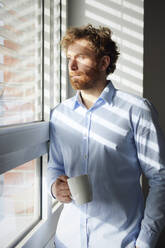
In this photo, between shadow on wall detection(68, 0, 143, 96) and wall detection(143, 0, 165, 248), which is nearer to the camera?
shadow on wall detection(68, 0, 143, 96)

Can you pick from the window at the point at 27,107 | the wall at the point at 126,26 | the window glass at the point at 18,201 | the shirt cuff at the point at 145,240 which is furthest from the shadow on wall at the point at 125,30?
the shirt cuff at the point at 145,240

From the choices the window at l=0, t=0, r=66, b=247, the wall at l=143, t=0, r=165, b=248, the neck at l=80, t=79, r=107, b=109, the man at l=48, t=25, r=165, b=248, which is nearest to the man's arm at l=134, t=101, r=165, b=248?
the man at l=48, t=25, r=165, b=248

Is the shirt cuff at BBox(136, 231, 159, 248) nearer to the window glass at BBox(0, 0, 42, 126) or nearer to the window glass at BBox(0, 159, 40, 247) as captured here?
the window glass at BBox(0, 159, 40, 247)

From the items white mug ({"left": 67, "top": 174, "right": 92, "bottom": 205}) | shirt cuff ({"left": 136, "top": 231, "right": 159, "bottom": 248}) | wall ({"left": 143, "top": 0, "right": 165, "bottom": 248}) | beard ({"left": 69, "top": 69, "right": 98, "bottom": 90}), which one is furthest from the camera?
wall ({"left": 143, "top": 0, "right": 165, "bottom": 248})

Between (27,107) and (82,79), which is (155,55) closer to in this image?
(82,79)

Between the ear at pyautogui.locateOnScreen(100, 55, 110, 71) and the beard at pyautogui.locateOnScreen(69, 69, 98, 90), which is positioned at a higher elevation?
the ear at pyautogui.locateOnScreen(100, 55, 110, 71)

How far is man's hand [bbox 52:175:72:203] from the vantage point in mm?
1162

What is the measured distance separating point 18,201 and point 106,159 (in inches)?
18.1

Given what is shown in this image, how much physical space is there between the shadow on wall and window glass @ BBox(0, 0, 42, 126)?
0.41 meters

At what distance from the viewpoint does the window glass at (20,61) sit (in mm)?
1079

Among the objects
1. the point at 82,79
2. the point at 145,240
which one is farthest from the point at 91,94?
the point at 145,240

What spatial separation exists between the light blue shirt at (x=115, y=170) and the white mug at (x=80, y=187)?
19 centimetres

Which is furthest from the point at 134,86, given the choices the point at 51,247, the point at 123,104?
the point at 51,247

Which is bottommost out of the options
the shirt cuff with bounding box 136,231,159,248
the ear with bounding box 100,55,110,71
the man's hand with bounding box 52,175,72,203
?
the shirt cuff with bounding box 136,231,159,248
